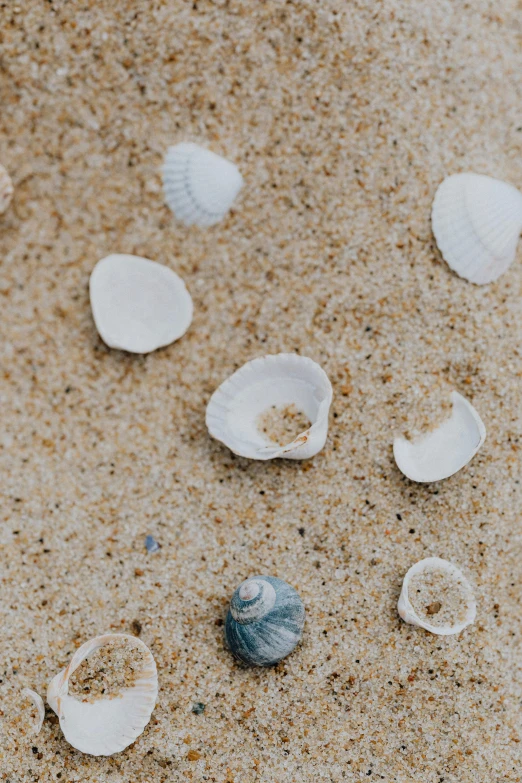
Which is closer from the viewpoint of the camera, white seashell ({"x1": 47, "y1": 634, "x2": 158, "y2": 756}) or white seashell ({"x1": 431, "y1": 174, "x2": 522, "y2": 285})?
white seashell ({"x1": 47, "y1": 634, "x2": 158, "y2": 756})

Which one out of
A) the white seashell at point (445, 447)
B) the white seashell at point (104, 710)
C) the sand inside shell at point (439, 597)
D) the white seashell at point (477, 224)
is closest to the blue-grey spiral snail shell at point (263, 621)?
the white seashell at point (104, 710)

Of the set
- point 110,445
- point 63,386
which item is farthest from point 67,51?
point 110,445

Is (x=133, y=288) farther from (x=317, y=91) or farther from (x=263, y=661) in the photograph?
(x=263, y=661)

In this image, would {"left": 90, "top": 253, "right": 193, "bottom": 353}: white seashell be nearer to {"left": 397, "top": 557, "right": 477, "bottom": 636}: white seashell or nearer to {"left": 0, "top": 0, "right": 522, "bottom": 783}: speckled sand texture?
{"left": 0, "top": 0, "right": 522, "bottom": 783}: speckled sand texture

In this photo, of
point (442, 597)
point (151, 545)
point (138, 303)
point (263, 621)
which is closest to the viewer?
point (263, 621)

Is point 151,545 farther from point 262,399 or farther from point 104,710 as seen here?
point 262,399

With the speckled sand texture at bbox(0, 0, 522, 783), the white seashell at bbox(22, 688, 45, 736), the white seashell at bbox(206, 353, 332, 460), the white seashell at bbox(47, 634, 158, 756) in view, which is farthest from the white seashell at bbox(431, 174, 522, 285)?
the white seashell at bbox(22, 688, 45, 736)

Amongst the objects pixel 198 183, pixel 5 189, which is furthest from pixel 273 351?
pixel 5 189
